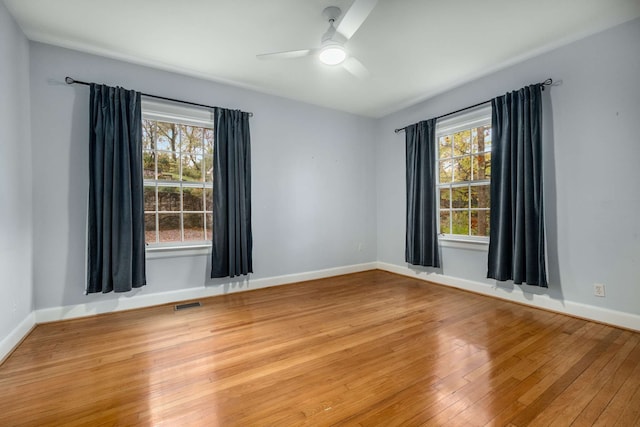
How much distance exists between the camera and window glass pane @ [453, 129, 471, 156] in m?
3.77

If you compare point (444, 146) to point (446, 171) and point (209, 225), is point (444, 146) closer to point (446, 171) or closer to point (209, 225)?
point (446, 171)

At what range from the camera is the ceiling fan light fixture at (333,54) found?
233 centimetres

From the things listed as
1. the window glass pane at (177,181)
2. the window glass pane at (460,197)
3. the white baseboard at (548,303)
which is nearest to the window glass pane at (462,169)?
the window glass pane at (460,197)

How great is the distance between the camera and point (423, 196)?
4082mm

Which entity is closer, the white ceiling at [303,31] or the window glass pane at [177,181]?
the white ceiling at [303,31]

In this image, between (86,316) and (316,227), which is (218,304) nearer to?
(86,316)

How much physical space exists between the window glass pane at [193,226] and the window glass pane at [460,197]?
11.2 ft

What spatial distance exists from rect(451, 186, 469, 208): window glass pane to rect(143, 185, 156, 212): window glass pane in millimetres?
3864

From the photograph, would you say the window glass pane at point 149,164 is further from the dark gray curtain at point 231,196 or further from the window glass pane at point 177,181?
the dark gray curtain at point 231,196

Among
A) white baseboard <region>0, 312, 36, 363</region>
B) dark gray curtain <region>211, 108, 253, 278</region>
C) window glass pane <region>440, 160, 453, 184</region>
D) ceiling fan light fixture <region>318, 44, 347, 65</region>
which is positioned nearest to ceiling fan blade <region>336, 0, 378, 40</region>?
ceiling fan light fixture <region>318, 44, 347, 65</region>

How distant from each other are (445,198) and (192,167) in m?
3.46

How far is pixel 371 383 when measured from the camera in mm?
1699

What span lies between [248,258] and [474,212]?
3.02 meters

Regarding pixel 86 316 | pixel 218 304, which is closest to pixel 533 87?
pixel 218 304
